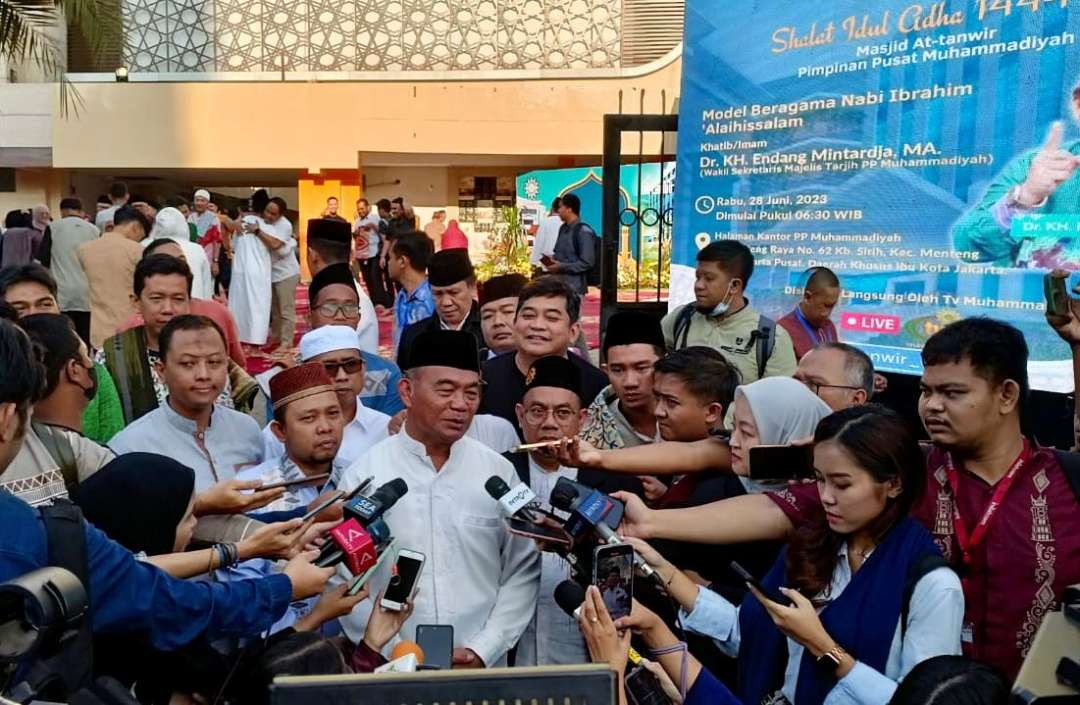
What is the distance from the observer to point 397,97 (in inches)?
842

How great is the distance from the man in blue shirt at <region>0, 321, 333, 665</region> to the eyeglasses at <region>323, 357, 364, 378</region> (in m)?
1.75

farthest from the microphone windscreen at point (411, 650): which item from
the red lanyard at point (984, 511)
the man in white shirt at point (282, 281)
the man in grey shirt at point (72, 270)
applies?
the man in white shirt at point (282, 281)

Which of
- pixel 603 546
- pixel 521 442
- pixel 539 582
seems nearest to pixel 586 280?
pixel 521 442

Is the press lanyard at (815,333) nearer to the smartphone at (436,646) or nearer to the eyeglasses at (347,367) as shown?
the eyeglasses at (347,367)

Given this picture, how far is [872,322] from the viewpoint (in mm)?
5398

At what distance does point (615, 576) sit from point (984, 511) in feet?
3.10

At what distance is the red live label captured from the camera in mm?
5285

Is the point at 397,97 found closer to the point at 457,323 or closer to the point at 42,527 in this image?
the point at 457,323

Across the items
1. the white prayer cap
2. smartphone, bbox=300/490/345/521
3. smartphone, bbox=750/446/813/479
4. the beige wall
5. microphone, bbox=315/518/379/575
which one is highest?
the beige wall

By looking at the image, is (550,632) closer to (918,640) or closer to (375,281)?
(918,640)

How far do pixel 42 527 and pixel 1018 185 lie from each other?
4.31 m

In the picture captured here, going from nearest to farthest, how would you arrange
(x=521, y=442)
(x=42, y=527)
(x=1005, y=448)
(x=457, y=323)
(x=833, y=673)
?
1. (x=42, y=527)
2. (x=833, y=673)
3. (x=1005, y=448)
4. (x=521, y=442)
5. (x=457, y=323)

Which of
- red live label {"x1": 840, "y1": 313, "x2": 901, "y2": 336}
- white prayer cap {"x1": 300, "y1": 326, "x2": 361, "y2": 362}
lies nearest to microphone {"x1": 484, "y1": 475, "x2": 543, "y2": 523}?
white prayer cap {"x1": 300, "y1": 326, "x2": 361, "y2": 362}

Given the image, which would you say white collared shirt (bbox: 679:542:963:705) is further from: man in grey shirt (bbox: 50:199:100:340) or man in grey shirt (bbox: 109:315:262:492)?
man in grey shirt (bbox: 50:199:100:340)
